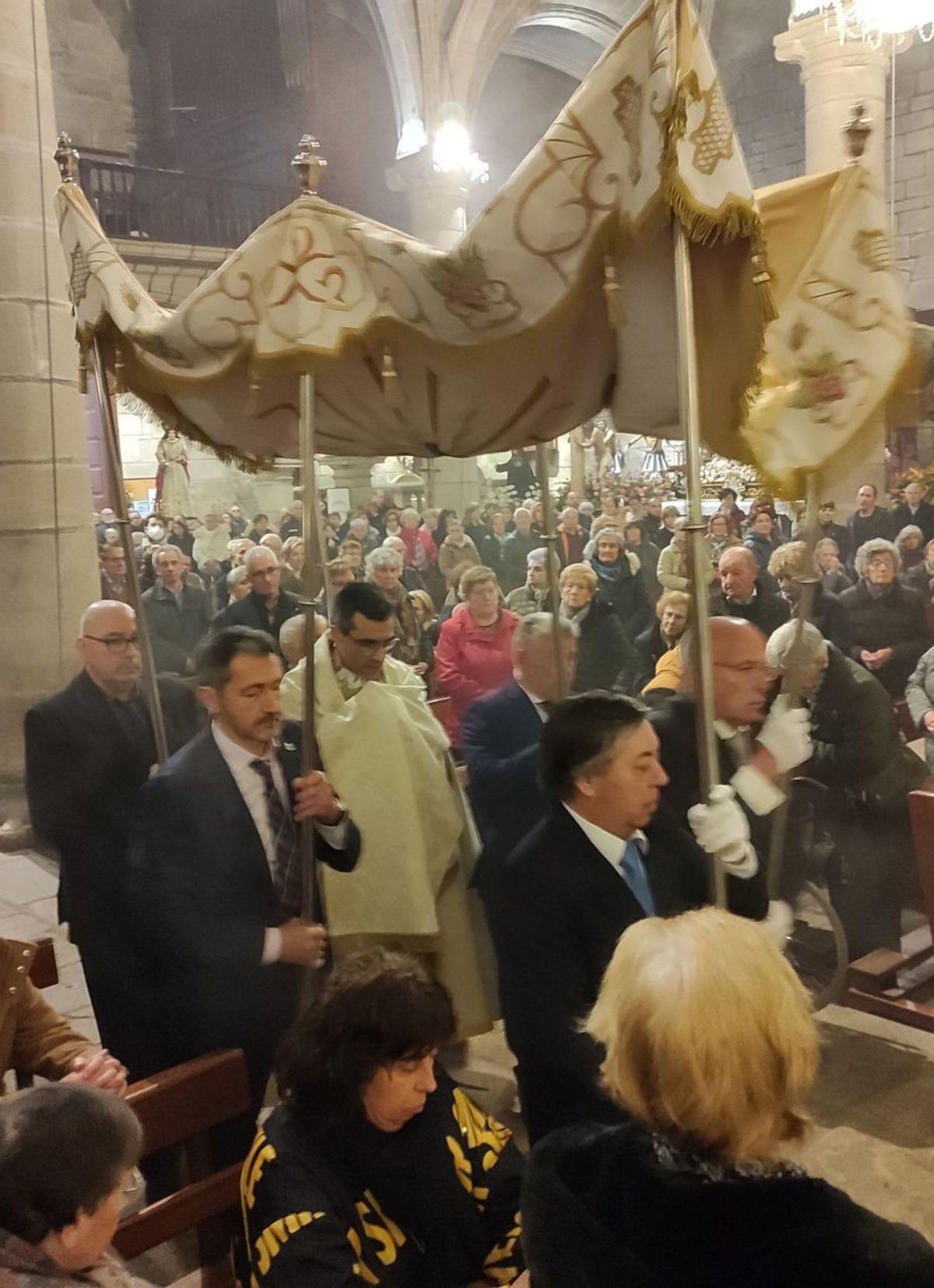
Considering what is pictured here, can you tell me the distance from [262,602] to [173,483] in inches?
292

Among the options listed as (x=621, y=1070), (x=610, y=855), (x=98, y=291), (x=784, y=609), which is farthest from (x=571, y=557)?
(x=621, y=1070)

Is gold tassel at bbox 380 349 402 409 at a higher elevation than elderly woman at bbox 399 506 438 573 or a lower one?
lower

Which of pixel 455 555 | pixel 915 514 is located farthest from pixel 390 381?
pixel 915 514

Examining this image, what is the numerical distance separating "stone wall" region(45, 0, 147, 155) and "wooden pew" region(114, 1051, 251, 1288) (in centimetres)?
1532

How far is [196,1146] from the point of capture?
2.24 meters

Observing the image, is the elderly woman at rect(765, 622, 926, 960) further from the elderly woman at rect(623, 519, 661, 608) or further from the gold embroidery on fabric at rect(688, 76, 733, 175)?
the elderly woman at rect(623, 519, 661, 608)

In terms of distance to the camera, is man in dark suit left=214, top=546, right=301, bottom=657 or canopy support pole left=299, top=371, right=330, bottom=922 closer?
canopy support pole left=299, top=371, right=330, bottom=922

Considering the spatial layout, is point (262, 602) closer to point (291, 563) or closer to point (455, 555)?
point (291, 563)

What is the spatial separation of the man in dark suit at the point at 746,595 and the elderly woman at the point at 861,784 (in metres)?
0.93

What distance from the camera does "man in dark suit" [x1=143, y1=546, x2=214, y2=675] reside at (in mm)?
6813

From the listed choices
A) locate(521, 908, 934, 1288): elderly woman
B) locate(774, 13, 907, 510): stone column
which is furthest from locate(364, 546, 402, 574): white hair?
locate(521, 908, 934, 1288): elderly woman

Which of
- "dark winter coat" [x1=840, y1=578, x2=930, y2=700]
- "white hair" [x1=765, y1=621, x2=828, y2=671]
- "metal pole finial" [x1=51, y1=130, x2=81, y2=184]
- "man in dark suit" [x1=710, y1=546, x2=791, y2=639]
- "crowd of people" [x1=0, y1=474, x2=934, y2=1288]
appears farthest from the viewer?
"dark winter coat" [x1=840, y1=578, x2=930, y2=700]

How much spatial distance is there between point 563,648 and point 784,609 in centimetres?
195

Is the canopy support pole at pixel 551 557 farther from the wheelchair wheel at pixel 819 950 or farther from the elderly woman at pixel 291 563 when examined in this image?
the elderly woman at pixel 291 563
